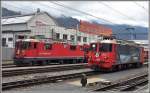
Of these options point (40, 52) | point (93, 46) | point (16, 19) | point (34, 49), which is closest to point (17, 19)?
point (16, 19)

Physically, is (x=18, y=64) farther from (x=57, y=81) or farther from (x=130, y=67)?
(x=57, y=81)

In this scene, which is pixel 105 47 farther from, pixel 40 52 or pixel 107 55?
pixel 40 52

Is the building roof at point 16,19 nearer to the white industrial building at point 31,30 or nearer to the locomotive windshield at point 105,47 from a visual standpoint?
the white industrial building at point 31,30

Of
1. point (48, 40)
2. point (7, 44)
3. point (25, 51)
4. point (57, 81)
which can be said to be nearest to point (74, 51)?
point (48, 40)

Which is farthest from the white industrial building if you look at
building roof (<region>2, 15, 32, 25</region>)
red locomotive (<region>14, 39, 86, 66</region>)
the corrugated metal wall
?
red locomotive (<region>14, 39, 86, 66</region>)

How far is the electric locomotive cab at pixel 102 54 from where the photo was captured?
68.8ft

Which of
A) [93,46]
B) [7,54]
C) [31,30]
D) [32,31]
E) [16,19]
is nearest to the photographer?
[93,46]

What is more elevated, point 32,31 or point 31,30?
point 31,30

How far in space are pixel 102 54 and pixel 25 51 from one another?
27.7 feet

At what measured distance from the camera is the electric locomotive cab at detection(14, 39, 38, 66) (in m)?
27.6

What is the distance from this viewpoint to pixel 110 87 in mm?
12805

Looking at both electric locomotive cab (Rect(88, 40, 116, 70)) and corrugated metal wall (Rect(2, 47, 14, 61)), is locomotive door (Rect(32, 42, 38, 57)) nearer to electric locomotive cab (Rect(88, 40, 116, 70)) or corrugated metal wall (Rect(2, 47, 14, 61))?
electric locomotive cab (Rect(88, 40, 116, 70))

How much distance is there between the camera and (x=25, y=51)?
27719 mm

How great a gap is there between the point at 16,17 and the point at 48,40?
9650mm
